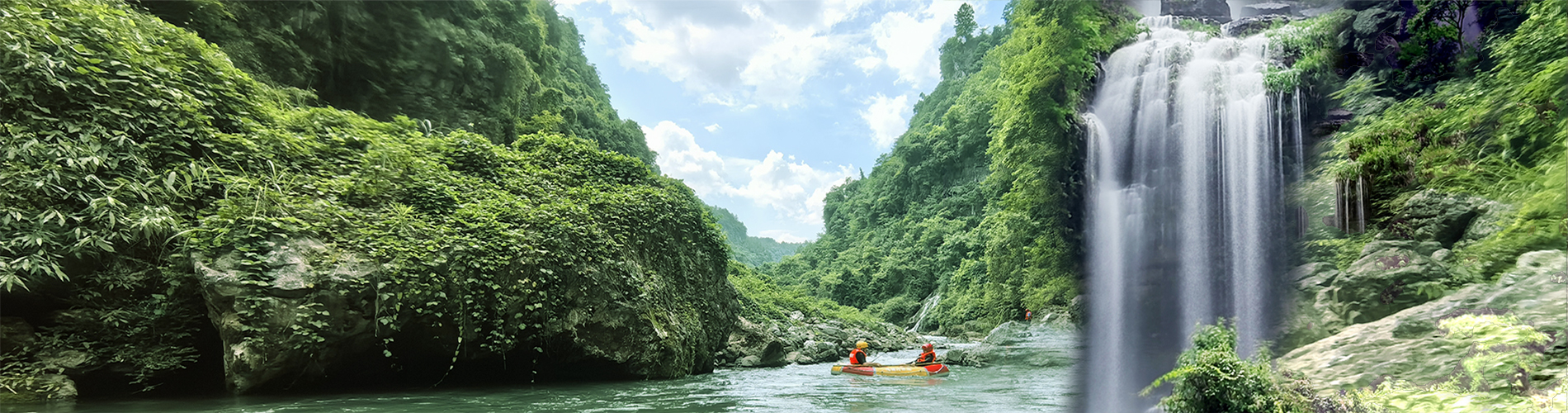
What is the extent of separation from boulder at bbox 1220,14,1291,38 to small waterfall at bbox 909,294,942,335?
652 inches

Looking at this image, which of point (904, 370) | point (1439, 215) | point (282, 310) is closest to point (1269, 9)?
point (1439, 215)

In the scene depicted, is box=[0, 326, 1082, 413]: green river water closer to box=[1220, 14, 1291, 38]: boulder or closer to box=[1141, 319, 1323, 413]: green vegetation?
box=[1141, 319, 1323, 413]: green vegetation

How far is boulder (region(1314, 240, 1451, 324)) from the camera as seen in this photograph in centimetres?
457

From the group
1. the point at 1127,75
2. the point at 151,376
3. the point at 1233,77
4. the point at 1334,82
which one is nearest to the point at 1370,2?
the point at 1334,82

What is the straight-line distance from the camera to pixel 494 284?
6.80m

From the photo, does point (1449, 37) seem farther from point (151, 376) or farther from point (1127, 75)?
point (151, 376)

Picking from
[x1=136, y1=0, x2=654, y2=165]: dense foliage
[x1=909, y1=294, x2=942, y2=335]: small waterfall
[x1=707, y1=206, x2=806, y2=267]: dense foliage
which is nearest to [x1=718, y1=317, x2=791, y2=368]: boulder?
[x1=136, y1=0, x2=654, y2=165]: dense foliage

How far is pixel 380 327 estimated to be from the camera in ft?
20.7

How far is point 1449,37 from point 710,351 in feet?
32.7

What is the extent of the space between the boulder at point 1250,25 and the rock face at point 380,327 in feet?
29.7

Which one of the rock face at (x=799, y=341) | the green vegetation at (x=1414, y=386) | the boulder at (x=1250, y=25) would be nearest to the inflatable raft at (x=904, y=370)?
the rock face at (x=799, y=341)

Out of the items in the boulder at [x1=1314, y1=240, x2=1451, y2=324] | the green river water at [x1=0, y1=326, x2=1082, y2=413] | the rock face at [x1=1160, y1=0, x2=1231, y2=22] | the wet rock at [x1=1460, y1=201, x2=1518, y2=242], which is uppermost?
the rock face at [x1=1160, y1=0, x2=1231, y2=22]

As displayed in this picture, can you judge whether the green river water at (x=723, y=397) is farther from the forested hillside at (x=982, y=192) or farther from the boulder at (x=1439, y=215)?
the boulder at (x=1439, y=215)

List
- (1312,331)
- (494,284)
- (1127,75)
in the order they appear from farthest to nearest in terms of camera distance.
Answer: (1127,75), (494,284), (1312,331)
